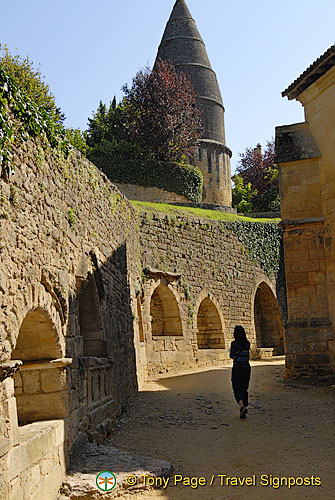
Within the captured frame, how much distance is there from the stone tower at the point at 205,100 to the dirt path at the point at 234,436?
20395mm

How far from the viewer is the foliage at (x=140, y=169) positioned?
24078 mm

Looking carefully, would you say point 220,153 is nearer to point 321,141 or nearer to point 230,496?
point 321,141

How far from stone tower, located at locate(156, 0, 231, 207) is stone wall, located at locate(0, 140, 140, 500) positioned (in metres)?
22.2

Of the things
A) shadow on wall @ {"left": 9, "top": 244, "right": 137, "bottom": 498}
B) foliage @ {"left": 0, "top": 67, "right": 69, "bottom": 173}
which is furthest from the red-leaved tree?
foliage @ {"left": 0, "top": 67, "right": 69, "bottom": 173}

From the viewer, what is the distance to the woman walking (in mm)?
7809

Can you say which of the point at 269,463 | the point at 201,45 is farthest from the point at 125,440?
the point at 201,45

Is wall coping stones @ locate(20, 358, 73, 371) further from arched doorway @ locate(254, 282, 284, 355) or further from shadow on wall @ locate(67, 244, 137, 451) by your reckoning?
arched doorway @ locate(254, 282, 284, 355)

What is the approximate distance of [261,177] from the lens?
33438mm

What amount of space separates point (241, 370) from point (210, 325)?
778cm

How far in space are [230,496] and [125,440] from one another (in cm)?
235

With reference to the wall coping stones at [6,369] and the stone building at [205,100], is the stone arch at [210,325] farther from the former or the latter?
the stone building at [205,100]

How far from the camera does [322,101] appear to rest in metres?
11.1

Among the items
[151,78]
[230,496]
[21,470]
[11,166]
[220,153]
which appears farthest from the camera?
[220,153]

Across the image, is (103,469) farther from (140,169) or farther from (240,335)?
(140,169)
